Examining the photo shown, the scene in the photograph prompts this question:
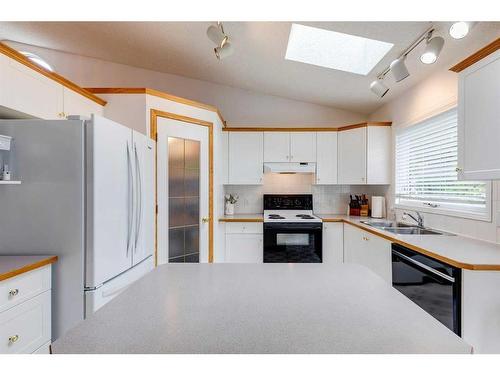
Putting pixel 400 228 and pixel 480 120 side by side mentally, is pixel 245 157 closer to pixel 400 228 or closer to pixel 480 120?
pixel 400 228

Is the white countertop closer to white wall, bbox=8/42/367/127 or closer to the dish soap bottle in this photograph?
white wall, bbox=8/42/367/127

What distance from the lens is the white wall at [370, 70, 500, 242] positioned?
184 centimetres

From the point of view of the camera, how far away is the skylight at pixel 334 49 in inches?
88.2

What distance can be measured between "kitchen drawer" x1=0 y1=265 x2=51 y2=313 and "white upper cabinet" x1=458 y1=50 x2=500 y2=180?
2.57 m

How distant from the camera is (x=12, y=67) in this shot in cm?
161

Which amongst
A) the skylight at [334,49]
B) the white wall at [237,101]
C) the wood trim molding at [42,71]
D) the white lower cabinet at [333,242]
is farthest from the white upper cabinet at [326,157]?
the wood trim molding at [42,71]

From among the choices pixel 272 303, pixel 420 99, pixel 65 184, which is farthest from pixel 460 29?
pixel 65 184

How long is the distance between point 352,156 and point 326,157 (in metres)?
0.34

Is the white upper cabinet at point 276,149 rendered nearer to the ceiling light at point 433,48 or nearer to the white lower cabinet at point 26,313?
the ceiling light at point 433,48

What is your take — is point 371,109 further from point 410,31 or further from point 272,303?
point 272,303

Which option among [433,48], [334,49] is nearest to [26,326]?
[433,48]

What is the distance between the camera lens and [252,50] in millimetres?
2514

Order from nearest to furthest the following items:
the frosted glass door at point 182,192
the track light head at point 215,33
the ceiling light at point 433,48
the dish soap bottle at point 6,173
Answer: the dish soap bottle at point 6,173 → the ceiling light at point 433,48 → the track light head at point 215,33 → the frosted glass door at point 182,192

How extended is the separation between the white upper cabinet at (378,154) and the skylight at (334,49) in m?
0.93
